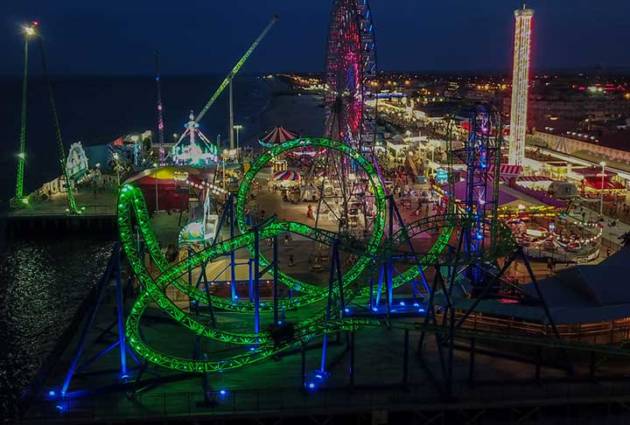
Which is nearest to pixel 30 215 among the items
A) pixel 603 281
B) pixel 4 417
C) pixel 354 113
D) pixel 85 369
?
pixel 354 113

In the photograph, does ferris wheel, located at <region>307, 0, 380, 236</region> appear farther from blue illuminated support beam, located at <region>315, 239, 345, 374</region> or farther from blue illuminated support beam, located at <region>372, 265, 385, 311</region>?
blue illuminated support beam, located at <region>315, 239, 345, 374</region>

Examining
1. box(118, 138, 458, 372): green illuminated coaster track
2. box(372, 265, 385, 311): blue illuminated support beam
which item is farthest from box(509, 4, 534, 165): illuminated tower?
Result: box(372, 265, 385, 311): blue illuminated support beam

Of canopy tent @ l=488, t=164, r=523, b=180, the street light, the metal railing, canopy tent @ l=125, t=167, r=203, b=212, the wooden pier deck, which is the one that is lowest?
the metal railing

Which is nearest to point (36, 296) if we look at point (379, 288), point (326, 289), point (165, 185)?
point (326, 289)

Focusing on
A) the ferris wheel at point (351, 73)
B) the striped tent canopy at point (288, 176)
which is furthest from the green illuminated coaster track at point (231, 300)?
the striped tent canopy at point (288, 176)

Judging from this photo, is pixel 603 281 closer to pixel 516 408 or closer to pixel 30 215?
pixel 516 408

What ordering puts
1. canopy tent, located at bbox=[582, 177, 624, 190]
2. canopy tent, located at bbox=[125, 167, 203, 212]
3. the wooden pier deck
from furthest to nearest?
1. canopy tent, located at bbox=[125, 167, 203, 212]
2. the wooden pier deck
3. canopy tent, located at bbox=[582, 177, 624, 190]

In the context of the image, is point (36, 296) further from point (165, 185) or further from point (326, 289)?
point (165, 185)

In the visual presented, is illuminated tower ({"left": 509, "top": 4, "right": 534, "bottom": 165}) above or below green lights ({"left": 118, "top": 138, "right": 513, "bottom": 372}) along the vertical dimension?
above
